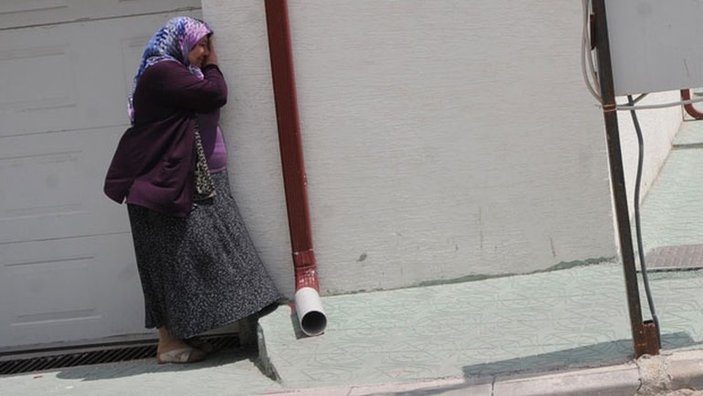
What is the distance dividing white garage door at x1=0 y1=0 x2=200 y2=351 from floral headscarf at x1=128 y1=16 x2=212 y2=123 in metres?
0.55

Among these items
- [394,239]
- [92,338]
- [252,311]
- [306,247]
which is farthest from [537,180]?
[92,338]

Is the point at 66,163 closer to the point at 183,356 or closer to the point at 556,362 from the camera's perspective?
the point at 183,356

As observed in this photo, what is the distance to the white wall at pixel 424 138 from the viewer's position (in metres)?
6.30

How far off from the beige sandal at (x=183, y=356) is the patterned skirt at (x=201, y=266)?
0.15m

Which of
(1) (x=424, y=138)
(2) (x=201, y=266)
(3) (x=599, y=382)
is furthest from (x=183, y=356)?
(3) (x=599, y=382)

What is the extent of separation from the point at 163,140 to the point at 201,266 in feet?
2.29

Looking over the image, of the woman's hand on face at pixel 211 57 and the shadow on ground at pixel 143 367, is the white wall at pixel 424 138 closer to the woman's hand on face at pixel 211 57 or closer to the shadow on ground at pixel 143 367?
the woman's hand on face at pixel 211 57

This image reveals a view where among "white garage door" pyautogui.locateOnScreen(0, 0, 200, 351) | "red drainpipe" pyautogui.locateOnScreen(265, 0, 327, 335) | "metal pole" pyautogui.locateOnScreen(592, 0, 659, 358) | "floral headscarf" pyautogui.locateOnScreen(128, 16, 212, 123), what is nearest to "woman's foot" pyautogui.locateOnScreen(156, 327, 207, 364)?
"white garage door" pyautogui.locateOnScreen(0, 0, 200, 351)

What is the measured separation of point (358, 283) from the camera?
6504mm

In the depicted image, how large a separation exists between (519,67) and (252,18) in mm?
1475

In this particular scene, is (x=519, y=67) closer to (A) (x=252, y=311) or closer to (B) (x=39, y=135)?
(A) (x=252, y=311)

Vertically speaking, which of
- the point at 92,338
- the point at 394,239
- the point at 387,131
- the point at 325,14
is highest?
the point at 325,14

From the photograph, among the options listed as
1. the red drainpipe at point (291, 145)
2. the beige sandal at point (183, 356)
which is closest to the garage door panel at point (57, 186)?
the beige sandal at point (183, 356)

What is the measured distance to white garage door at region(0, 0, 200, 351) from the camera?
22.3 feet
